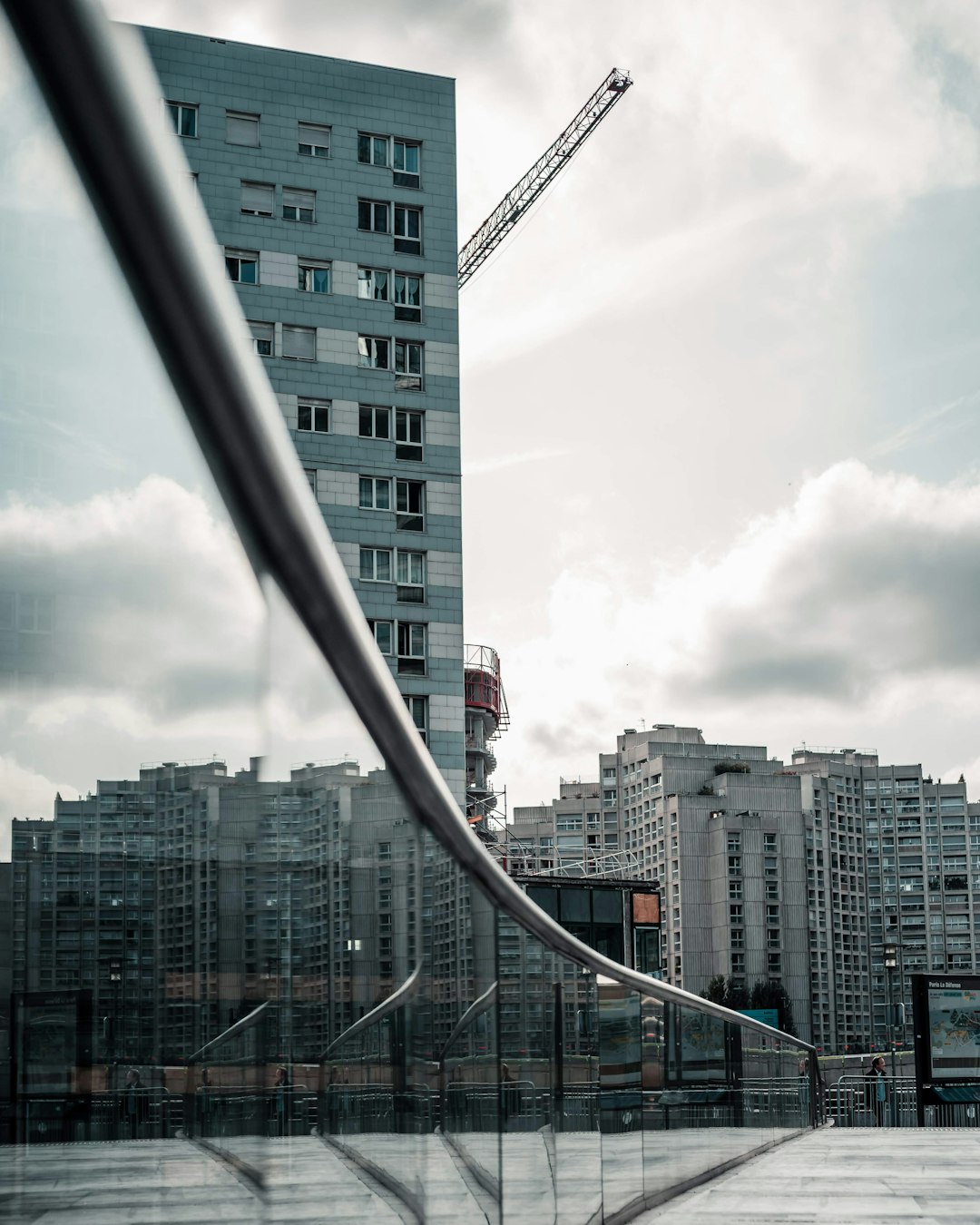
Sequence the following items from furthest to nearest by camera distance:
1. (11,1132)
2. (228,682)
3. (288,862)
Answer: (288,862) < (228,682) < (11,1132)

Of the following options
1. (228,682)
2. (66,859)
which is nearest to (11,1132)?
(66,859)

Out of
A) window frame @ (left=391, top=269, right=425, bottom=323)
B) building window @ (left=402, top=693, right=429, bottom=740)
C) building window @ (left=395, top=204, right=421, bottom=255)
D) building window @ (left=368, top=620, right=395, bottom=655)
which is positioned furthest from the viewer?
building window @ (left=395, top=204, right=421, bottom=255)

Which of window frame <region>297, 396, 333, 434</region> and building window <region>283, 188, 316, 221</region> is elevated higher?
building window <region>283, 188, 316, 221</region>

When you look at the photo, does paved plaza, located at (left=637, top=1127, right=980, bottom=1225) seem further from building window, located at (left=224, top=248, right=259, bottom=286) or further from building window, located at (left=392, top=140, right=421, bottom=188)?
building window, located at (left=392, top=140, right=421, bottom=188)

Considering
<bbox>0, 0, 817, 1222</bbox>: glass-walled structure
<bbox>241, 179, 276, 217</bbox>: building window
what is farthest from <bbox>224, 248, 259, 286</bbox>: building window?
<bbox>0, 0, 817, 1222</bbox>: glass-walled structure

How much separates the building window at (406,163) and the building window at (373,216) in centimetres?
101

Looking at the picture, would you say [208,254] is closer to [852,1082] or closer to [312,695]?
[312,695]

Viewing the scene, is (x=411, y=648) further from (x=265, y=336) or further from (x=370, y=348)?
(x=265, y=336)

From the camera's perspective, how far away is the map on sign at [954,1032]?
24.2 meters

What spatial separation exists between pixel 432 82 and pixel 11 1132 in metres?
52.4

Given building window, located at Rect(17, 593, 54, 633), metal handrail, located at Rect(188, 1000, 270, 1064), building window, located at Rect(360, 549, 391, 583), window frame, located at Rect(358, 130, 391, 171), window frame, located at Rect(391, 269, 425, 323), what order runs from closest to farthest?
building window, located at Rect(17, 593, 54, 633) → metal handrail, located at Rect(188, 1000, 270, 1064) → building window, located at Rect(360, 549, 391, 583) → window frame, located at Rect(391, 269, 425, 323) → window frame, located at Rect(358, 130, 391, 171)

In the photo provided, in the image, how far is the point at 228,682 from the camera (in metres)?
1.98

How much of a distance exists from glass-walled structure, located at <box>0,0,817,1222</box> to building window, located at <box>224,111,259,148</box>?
48.1 m

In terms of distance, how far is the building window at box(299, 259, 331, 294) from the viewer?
158 feet
